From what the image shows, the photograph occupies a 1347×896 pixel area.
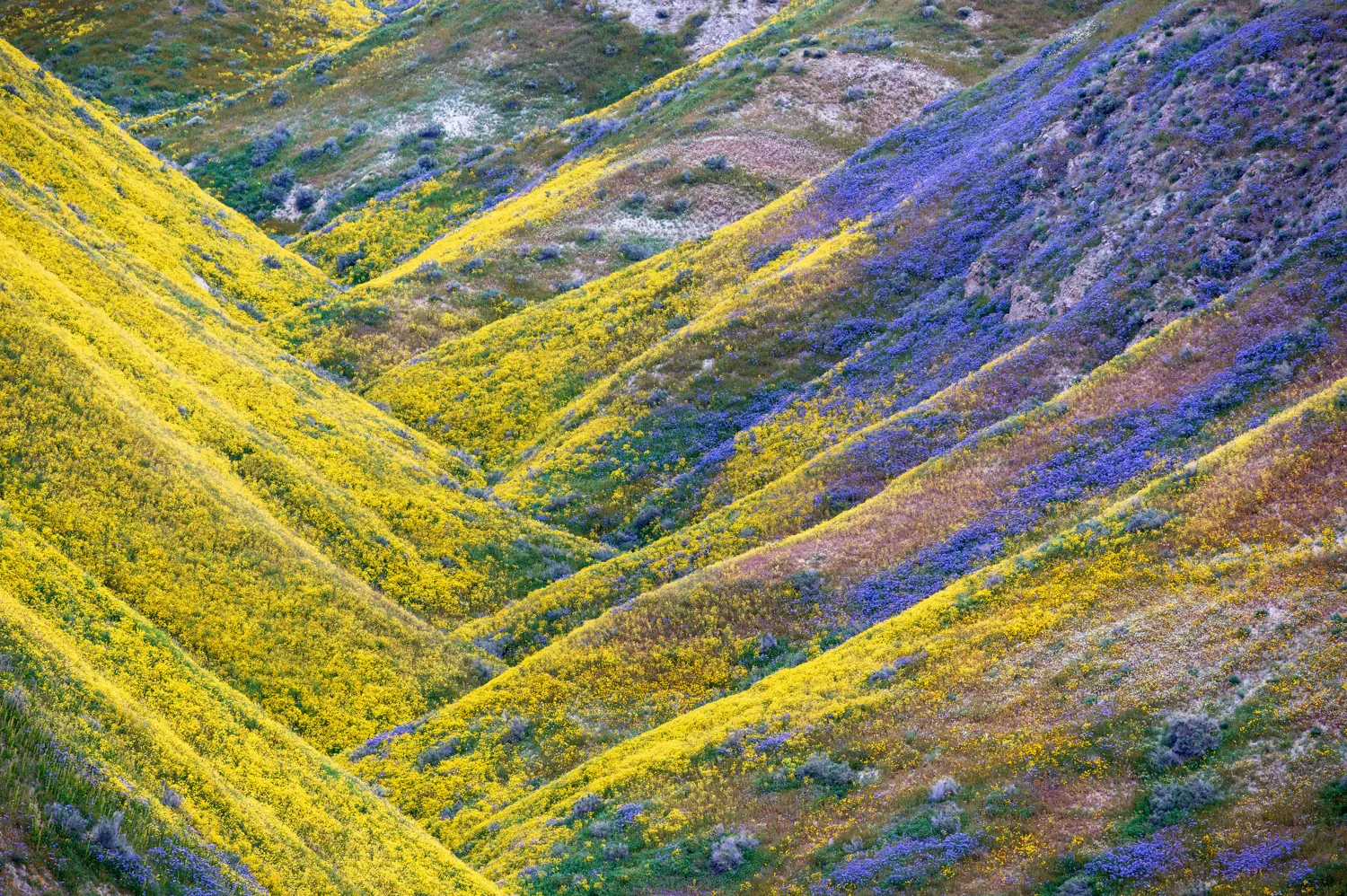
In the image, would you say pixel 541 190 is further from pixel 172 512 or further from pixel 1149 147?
pixel 172 512

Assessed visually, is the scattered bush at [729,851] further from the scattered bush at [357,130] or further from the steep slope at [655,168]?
the scattered bush at [357,130]

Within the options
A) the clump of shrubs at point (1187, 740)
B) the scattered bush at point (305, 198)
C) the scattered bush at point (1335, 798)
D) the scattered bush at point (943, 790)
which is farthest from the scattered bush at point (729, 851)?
the scattered bush at point (305, 198)

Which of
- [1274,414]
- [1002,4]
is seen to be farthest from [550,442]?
[1002,4]

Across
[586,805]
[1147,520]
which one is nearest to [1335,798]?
[1147,520]

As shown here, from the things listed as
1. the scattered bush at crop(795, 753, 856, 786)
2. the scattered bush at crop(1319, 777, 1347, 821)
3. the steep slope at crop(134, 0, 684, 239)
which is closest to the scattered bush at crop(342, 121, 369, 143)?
the steep slope at crop(134, 0, 684, 239)

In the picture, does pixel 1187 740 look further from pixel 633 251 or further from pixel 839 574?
pixel 633 251
